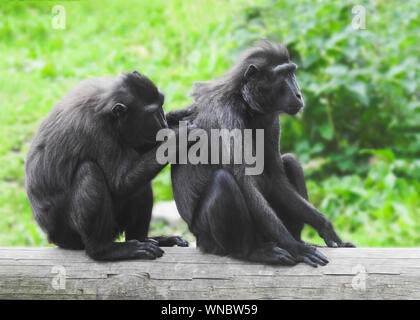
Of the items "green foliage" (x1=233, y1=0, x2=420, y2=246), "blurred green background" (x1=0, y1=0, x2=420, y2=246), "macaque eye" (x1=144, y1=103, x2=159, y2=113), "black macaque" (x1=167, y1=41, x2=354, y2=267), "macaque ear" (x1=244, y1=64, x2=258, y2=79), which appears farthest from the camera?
"green foliage" (x1=233, y1=0, x2=420, y2=246)

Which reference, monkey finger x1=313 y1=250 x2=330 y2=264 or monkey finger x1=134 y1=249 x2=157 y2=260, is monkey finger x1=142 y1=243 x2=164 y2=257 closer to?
monkey finger x1=134 y1=249 x2=157 y2=260

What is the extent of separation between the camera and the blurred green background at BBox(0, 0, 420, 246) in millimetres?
8812

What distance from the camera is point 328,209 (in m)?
9.02

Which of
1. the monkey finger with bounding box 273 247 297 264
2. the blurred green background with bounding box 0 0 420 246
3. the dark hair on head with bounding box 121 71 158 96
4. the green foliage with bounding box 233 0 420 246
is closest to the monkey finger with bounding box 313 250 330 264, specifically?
the monkey finger with bounding box 273 247 297 264

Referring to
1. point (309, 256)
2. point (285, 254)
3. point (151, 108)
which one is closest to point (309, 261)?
point (309, 256)

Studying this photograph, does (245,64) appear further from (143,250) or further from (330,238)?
(143,250)

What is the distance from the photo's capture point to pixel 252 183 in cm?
493

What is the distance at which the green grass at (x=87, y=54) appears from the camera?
31.6 feet

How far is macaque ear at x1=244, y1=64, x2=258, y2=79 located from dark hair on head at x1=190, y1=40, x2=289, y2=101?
4 centimetres

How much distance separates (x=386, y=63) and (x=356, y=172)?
2.04 meters

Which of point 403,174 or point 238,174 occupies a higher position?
point 238,174

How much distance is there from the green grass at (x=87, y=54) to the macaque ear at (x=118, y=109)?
3.90m

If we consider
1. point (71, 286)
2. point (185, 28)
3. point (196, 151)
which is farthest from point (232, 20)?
point (71, 286)
